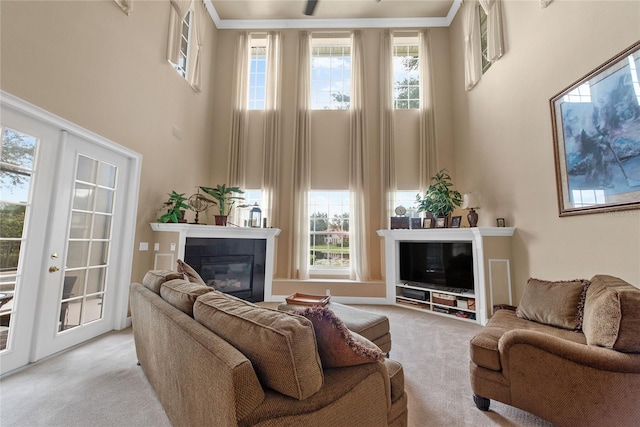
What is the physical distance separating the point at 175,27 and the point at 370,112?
3623 mm

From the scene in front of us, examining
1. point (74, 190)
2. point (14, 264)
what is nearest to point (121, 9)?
point (74, 190)

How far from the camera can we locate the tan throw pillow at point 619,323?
1.44 metres

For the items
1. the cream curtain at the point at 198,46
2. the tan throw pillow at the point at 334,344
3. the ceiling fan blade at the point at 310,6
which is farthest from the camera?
the cream curtain at the point at 198,46

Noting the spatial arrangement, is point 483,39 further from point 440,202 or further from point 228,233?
point 228,233

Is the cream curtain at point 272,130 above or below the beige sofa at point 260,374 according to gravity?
above

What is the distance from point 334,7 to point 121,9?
3775 millimetres

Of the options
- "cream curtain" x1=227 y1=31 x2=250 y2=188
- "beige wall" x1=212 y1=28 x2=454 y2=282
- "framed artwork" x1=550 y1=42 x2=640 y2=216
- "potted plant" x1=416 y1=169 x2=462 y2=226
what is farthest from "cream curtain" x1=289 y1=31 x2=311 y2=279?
"framed artwork" x1=550 y1=42 x2=640 y2=216

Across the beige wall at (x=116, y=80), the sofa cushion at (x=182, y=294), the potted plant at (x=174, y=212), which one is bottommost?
the sofa cushion at (x=182, y=294)

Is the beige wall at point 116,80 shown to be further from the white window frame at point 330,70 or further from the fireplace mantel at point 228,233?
the white window frame at point 330,70

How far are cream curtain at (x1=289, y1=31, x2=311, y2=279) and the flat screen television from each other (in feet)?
5.98

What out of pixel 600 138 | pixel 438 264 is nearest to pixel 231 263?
pixel 438 264

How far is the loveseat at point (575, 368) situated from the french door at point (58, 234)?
369cm

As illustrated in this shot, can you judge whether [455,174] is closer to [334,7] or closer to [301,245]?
[301,245]

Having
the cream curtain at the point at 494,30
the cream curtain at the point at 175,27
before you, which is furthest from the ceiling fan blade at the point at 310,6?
the cream curtain at the point at 494,30
